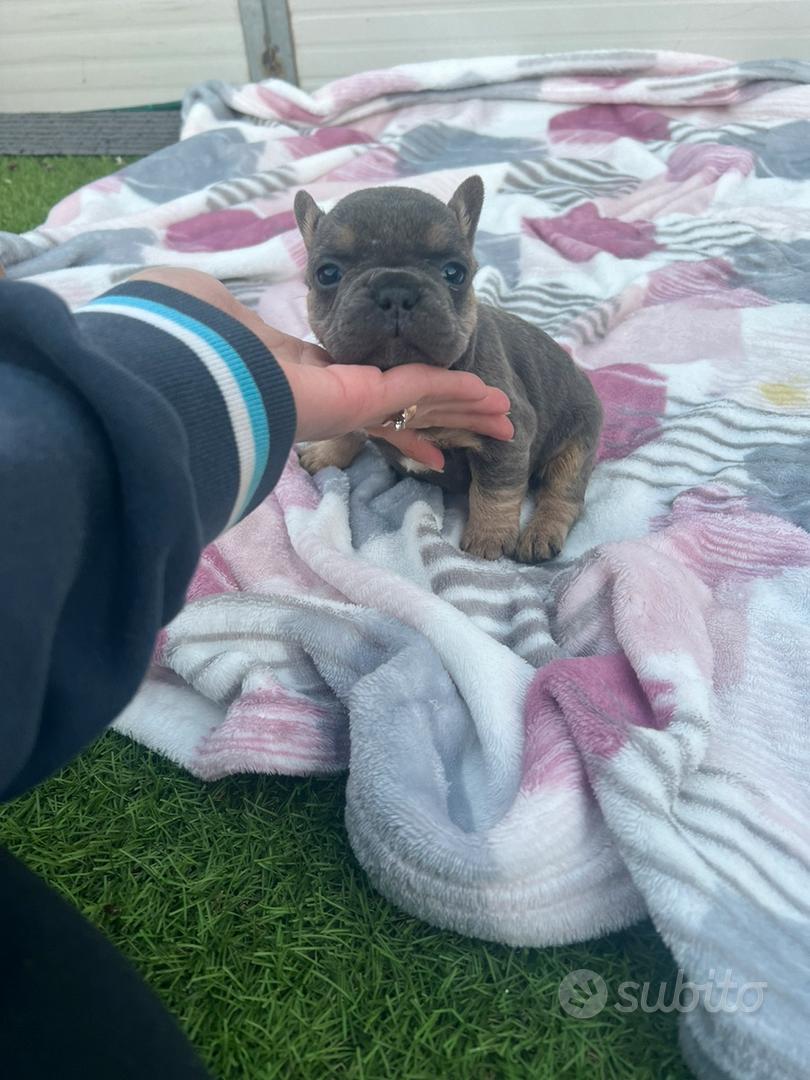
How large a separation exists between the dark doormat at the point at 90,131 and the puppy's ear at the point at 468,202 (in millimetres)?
4694

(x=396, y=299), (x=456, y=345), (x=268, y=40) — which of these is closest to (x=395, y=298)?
(x=396, y=299)

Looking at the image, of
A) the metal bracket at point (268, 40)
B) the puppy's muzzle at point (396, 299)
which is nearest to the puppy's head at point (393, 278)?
the puppy's muzzle at point (396, 299)

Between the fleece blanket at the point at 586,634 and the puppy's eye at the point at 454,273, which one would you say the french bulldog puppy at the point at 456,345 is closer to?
the puppy's eye at the point at 454,273

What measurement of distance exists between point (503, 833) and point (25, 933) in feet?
2.79

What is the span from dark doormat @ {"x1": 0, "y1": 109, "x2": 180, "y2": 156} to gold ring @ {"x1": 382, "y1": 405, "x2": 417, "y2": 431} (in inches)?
210

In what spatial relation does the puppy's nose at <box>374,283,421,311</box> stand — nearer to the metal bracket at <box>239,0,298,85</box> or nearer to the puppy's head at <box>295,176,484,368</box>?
the puppy's head at <box>295,176,484,368</box>

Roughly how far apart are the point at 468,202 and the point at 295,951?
2.29 meters

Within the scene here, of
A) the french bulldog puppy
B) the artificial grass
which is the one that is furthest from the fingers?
the artificial grass

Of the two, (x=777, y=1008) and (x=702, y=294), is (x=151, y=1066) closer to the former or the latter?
(x=777, y=1008)

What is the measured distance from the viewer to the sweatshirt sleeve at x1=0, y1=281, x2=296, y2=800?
1.05m

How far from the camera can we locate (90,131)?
23.5ft

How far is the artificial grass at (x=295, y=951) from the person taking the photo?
61.7 inches

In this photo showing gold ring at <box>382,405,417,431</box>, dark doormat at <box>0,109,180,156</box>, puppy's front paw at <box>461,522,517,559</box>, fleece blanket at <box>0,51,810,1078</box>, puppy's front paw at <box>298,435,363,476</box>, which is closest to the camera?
fleece blanket at <box>0,51,810,1078</box>

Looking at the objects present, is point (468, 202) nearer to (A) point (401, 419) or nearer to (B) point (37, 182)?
(A) point (401, 419)
